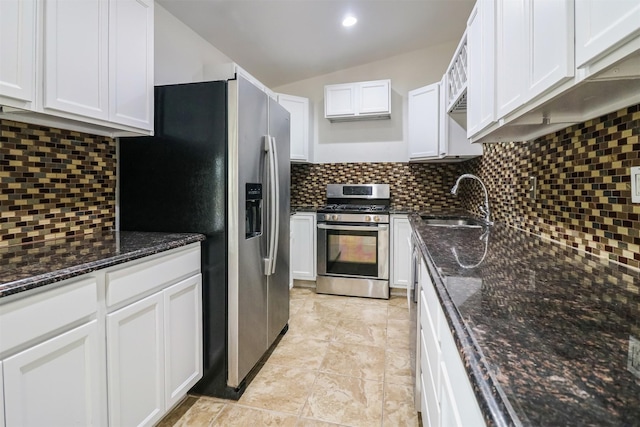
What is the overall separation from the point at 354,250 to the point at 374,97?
178 cm

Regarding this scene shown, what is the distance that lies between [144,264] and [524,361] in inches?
56.4

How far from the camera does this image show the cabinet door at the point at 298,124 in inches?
155

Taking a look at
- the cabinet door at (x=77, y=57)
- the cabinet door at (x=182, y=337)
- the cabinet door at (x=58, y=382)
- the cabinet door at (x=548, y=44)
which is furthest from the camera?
the cabinet door at (x=182, y=337)

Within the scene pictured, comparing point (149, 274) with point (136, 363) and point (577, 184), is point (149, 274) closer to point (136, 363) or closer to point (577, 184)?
point (136, 363)

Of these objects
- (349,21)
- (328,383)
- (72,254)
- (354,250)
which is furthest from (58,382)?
(349,21)

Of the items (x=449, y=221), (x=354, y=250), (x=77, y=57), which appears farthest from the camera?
(x=354, y=250)

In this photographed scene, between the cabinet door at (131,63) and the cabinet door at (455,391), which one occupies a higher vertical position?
the cabinet door at (131,63)

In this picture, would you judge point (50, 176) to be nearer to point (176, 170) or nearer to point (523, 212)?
point (176, 170)

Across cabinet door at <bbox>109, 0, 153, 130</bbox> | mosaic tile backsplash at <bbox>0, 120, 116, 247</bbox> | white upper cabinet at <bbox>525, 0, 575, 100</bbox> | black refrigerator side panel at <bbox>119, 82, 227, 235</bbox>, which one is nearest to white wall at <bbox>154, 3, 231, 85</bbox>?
cabinet door at <bbox>109, 0, 153, 130</bbox>

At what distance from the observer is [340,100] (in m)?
3.88

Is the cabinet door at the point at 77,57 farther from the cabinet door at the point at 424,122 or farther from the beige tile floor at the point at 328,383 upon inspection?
the cabinet door at the point at 424,122

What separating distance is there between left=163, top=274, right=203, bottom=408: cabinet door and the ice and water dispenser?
0.40m

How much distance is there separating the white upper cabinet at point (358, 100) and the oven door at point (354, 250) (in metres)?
1.35

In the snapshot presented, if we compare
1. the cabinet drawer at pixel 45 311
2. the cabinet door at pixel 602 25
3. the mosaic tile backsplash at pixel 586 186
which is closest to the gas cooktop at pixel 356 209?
the mosaic tile backsplash at pixel 586 186
